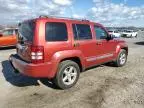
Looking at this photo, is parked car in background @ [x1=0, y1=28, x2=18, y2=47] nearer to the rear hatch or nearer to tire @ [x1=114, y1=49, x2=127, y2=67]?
tire @ [x1=114, y1=49, x2=127, y2=67]

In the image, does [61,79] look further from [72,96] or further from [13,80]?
[13,80]

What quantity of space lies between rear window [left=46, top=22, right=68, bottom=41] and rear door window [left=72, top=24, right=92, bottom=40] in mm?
428

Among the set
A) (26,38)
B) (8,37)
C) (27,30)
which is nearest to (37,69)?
(26,38)

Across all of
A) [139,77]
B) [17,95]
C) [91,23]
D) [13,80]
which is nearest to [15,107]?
[17,95]

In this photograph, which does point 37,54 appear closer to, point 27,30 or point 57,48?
point 57,48

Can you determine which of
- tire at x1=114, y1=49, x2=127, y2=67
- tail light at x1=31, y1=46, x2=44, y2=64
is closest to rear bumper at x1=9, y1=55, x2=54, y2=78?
tail light at x1=31, y1=46, x2=44, y2=64

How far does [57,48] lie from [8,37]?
11.1m

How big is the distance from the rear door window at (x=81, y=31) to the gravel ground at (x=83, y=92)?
4.79ft

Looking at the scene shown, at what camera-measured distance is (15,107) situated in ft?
15.9

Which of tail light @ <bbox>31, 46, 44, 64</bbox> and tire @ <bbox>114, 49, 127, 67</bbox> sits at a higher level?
tail light @ <bbox>31, 46, 44, 64</bbox>

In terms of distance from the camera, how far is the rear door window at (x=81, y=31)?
20.5ft

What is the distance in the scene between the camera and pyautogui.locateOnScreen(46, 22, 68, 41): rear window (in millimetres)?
5478

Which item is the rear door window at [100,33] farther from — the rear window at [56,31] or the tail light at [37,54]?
the tail light at [37,54]

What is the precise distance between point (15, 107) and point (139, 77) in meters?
4.42
